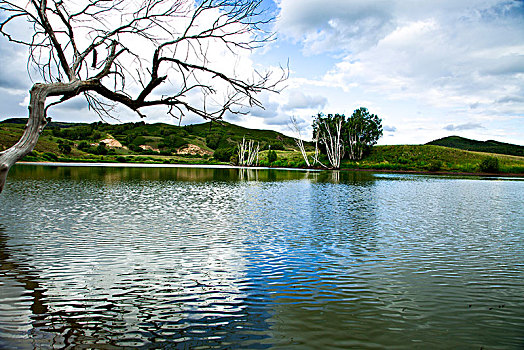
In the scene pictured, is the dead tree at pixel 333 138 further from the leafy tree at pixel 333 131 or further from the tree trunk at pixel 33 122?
the tree trunk at pixel 33 122

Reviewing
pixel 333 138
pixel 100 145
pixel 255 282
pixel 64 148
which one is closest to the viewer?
pixel 255 282

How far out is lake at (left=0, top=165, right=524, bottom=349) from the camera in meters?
6.06

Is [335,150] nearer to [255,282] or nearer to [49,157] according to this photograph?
[49,157]

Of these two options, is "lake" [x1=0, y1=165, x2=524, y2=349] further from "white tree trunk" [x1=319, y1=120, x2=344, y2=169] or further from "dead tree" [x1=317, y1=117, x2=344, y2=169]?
"dead tree" [x1=317, y1=117, x2=344, y2=169]

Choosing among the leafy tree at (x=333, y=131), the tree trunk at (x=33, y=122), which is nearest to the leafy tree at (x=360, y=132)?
the leafy tree at (x=333, y=131)

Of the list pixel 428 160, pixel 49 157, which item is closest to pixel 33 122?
pixel 428 160

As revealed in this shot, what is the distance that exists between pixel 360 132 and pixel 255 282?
105m

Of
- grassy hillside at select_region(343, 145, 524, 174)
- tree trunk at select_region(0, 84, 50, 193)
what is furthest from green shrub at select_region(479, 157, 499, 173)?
tree trunk at select_region(0, 84, 50, 193)

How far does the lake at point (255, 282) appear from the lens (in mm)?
6059

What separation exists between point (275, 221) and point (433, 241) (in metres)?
7.09

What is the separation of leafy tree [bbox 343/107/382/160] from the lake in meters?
89.8

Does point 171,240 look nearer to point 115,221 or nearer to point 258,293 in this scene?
point 115,221

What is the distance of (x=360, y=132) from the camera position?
10762 centimetres

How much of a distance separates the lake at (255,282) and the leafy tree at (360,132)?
3534 inches
